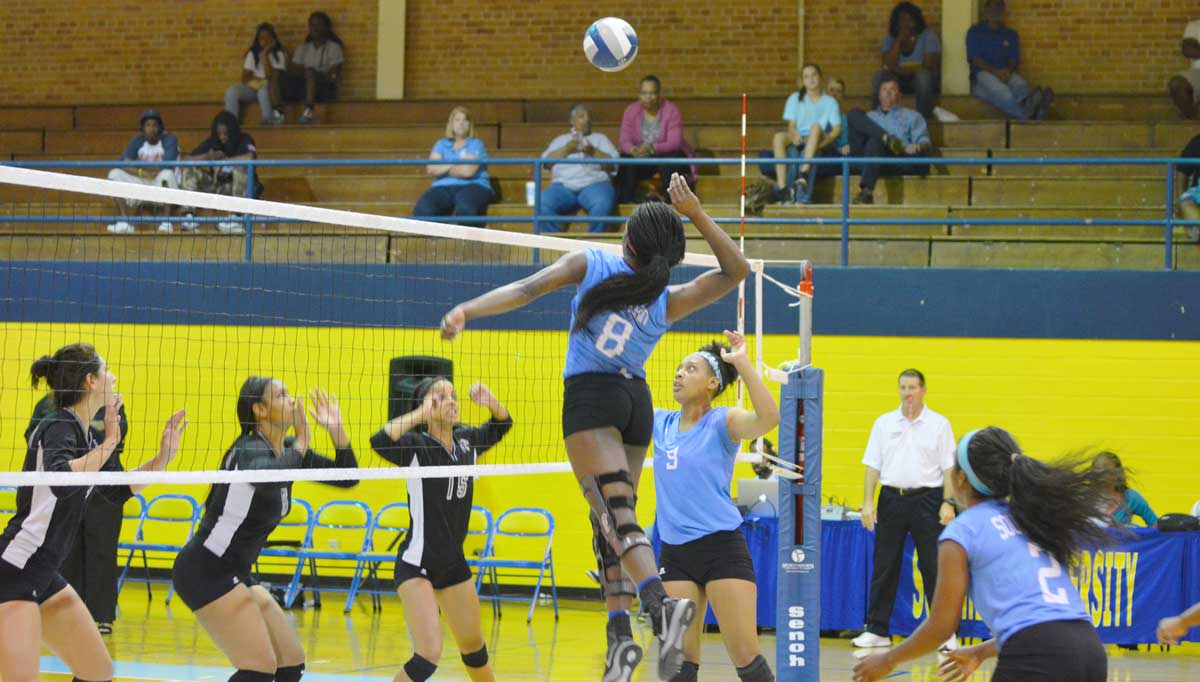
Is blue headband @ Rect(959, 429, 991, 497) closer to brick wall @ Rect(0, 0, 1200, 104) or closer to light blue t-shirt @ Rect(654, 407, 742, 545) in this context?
light blue t-shirt @ Rect(654, 407, 742, 545)

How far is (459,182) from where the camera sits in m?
15.0

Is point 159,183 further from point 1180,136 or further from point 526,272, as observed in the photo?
point 1180,136

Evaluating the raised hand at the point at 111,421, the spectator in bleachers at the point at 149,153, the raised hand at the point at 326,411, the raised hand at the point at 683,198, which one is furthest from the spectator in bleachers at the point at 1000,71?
the raised hand at the point at 111,421

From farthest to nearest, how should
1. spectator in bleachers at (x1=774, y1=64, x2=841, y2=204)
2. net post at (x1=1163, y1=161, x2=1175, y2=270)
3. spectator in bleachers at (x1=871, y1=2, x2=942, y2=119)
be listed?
spectator in bleachers at (x1=871, y1=2, x2=942, y2=119) < spectator in bleachers at (x1=774, y1=64, x2=841, y2=204) < net post at (x1=1163, y1=161, x2=1175, y2=270)

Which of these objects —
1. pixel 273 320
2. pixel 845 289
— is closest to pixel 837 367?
pixel 845 289

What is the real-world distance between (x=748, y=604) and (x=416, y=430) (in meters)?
2.06

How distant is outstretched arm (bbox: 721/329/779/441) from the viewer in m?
6.57

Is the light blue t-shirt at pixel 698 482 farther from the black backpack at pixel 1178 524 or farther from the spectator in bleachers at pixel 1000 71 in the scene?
the spectator in bleachers at pixel 1000 71

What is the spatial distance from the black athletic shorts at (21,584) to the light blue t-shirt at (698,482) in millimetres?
2894

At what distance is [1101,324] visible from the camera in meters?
12.6

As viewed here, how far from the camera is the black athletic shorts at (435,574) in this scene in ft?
24.6

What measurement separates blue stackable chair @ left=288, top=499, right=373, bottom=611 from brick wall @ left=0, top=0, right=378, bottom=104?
781 cm

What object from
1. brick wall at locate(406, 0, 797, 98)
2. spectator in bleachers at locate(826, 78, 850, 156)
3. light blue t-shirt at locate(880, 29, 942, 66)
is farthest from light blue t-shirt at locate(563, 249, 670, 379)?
brick wall at locate(406, 0, 797, 98)

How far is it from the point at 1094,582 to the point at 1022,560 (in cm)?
709
